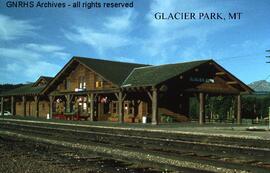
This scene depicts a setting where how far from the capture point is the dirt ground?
1059 centimetres

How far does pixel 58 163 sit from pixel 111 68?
36.6 metres

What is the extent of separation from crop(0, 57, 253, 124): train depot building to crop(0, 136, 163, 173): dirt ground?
928 inches

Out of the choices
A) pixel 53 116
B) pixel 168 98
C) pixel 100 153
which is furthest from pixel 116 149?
pixel 53 116

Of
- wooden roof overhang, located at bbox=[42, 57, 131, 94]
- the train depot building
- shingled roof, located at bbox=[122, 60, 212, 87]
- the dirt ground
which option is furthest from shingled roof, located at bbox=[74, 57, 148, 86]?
the dirt ground

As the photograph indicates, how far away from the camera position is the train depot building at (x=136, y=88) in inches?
1587

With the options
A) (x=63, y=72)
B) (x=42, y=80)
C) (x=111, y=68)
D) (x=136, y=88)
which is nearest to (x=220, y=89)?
(x=136, y=88)

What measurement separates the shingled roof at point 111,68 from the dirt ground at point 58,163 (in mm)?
28084

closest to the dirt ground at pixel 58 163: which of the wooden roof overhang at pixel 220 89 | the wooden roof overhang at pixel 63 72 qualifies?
the wooden roof overhang at pixel 220 89

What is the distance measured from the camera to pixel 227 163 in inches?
466

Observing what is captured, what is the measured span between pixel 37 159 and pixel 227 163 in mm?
5125

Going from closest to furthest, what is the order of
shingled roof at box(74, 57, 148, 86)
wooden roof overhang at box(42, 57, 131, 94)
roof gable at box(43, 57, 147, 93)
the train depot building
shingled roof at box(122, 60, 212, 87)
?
1. shingled roof at box(122, 60, 212, 87)
2. the train depot building
3. shingled roof at box(74, 57, 148, 86)
4. roof gable at box(43, 57, 147, 93)
5. wooden roof overhang at box(42, 57, 131, 94)

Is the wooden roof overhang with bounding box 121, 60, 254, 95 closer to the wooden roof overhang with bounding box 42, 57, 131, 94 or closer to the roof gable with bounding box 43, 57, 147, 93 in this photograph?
the roof gable with bounding box 43, 57, 147, 93

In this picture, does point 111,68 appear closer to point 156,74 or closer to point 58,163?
point 156,74

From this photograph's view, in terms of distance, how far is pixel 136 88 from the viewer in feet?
129
